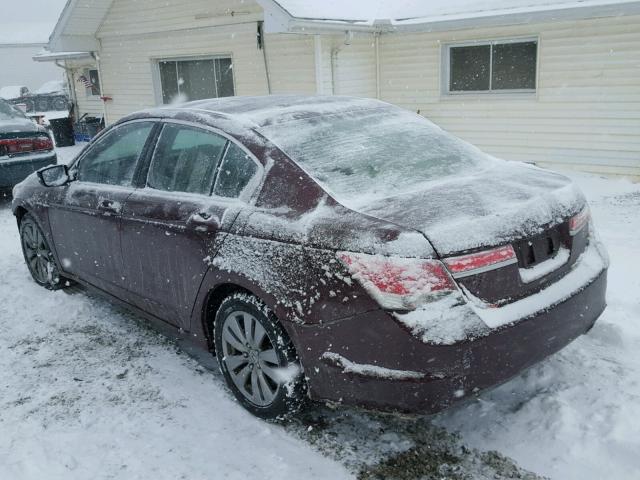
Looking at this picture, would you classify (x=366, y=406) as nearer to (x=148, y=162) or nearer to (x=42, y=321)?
(x=148, y=162)

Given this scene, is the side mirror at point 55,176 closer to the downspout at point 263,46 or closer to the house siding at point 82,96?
the downspout at point 263,46

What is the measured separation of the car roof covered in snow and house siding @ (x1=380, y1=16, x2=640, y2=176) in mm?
6929

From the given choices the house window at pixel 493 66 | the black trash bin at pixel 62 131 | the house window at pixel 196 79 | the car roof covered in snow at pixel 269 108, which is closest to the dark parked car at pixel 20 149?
the house window at pixel 196 79

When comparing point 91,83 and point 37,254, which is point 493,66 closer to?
point 37,254

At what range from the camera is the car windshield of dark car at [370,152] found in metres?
3.11

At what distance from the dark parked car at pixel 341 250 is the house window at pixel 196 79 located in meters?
9.56

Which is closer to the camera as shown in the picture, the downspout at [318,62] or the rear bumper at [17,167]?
the rear bumper at [17,167]

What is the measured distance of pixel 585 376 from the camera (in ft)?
11.5

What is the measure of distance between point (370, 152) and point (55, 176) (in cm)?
269

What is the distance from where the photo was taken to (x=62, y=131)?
60.1 feet

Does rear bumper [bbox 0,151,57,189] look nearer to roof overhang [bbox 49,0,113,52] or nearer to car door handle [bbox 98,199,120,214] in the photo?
car door handle [bbox 98,199,120,214]

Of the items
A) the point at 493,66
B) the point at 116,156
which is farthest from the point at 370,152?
the point at 493,66

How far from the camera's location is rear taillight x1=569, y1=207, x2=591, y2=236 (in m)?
3.05

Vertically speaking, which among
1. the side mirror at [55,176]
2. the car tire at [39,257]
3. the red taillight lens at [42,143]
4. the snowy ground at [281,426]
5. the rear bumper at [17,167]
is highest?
the side mirror at [55,176]
